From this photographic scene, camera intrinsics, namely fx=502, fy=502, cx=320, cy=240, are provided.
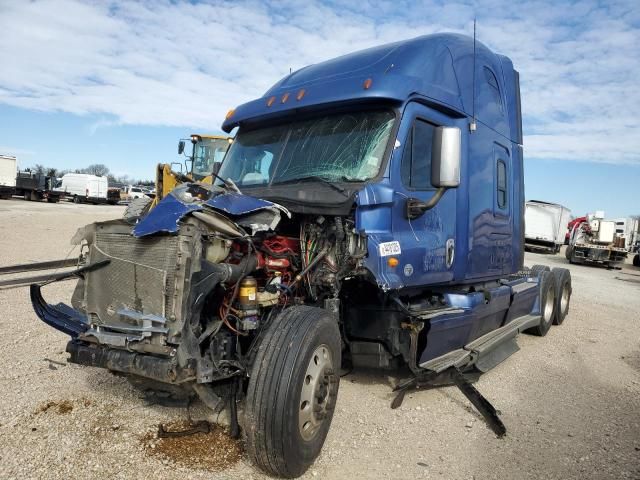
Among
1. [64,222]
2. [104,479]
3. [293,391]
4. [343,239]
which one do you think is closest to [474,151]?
[343,239]

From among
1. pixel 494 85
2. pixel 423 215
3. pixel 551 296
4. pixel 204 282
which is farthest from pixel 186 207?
pixel 551 296

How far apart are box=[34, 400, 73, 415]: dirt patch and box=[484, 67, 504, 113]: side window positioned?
17.8 feet

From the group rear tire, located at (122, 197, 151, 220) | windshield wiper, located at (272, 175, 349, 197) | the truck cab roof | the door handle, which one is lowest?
the door handle

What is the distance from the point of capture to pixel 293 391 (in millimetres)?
3117

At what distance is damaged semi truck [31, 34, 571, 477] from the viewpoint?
319 centimetres

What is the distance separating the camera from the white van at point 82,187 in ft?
135

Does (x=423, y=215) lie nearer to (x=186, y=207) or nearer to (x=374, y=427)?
(x=374, y=427)

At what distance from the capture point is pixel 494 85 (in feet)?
19.9

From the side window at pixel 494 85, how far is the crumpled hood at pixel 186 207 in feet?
11.4

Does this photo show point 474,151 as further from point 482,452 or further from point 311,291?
point 482,452

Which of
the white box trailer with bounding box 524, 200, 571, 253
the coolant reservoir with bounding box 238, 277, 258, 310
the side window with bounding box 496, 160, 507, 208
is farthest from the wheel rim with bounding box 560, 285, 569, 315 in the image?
the white box trailer with bounding box 524, 200, 571, 253

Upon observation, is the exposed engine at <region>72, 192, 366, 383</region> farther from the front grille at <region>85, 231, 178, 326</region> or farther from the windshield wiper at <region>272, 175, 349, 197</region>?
the windshield wiper at <region>272, 175, 349, 197</region>

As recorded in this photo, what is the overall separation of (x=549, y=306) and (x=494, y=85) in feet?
13.7

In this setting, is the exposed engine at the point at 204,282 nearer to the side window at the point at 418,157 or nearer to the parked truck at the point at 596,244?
the side window at the point at 418,157
